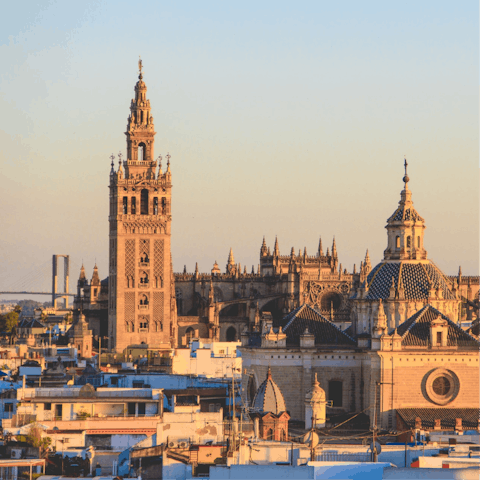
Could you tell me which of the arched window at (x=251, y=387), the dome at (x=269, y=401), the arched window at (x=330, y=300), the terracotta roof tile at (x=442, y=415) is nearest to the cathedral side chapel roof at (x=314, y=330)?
the arched window at (x=251, y=387)

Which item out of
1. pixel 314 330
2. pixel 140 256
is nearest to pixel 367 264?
pixel 140 256

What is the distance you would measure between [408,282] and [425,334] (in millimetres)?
7281

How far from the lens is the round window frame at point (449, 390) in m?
68.6

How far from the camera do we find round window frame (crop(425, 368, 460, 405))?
6856 centimetres

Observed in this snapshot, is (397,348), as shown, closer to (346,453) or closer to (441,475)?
(346,453)

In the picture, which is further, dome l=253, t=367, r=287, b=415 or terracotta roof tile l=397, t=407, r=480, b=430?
terracotta roof tile l=397, t=407, r=480, b=430

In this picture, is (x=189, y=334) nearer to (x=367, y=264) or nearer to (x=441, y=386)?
(x=367, y=264)

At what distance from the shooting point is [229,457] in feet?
143

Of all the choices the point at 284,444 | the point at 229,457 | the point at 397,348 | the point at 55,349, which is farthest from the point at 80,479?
the point at 55,349

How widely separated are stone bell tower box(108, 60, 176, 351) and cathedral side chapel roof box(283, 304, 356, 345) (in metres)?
57.9

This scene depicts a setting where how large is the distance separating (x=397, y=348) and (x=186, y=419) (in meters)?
16.4

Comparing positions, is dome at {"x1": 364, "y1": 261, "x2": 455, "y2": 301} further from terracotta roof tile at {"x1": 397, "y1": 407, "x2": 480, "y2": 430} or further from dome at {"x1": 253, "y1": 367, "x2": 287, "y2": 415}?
dome at {"x1": 253, "y1": 367, "x2": 287, "y2": 415}

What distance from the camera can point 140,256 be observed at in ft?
436

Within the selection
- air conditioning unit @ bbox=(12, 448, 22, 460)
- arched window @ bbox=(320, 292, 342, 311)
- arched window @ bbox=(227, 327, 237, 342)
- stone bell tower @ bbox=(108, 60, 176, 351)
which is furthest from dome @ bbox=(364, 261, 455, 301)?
arched window @ bbox=(320, 292, 342, 311)
